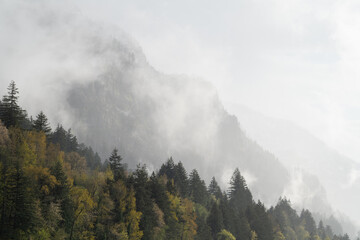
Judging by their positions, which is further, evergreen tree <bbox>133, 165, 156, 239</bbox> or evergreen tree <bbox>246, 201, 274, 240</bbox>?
evergreen tree <bbox>246, 201, 274, 240</bbox>

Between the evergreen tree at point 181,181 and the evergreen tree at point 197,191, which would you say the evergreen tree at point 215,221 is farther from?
the evergreen tree at point 197,191

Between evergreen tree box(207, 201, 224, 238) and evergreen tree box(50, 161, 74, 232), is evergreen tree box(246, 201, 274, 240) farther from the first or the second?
evergreen tree box(50, 161, 74, 232)

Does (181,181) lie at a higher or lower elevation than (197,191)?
higher

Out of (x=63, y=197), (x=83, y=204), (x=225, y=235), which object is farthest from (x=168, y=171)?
(x=63, y=197)

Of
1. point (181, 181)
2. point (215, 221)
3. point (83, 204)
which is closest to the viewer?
point (83, 204)

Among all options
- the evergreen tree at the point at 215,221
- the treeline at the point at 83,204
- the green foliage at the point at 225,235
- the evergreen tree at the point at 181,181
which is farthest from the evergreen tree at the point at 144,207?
the evergreen tree at the point at 181,181

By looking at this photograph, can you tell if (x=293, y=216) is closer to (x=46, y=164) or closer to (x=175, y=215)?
(x=175, y=215)

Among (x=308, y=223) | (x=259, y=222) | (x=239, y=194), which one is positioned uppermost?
(x=308, y=223)

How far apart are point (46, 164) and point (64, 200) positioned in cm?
1895

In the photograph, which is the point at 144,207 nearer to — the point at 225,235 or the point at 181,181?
the point at 225,235

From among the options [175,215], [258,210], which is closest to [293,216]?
[258,210]

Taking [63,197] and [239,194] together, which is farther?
[239,194]

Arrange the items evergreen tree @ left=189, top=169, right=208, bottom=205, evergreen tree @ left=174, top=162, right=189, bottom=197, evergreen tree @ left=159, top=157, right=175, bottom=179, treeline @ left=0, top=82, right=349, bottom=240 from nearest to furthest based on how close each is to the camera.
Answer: treeline @ left=0, top=82, right=349, bottom=240 → evergreen tree @ left=174, top=162, right=189, bottom=197 → evergreen tree @ left=159, top=157, right=175, bottom=179 → evergreen tree @ left=189, top=169, right=208, bottom=205

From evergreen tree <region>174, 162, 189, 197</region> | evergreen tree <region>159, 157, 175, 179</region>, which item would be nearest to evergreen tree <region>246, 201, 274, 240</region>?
evergreen tree <region>174, 162, 189, 197</region>
